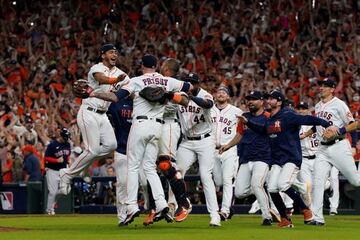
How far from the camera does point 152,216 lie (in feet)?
47.0

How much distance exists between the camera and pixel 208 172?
14.8 meters

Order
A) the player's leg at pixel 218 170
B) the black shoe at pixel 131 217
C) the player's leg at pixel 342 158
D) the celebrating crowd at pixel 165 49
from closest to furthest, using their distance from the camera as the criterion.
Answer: the black shoe at pixel 131 217 < the player's leg at pixel 342 158 < the player's leg at pixel 218 170 < the celebrating crowd at pixel 165 49

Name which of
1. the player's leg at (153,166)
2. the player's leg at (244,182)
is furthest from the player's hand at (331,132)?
the player's leg at (153,166)

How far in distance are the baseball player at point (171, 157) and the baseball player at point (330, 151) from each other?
2.21 meters

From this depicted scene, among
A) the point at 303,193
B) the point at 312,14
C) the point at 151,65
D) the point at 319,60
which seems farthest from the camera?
the point at 312,14

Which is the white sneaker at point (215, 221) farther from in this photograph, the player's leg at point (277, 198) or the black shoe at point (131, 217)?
the black shoe at point (131, 217)

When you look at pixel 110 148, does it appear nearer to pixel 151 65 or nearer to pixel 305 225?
pixel 151 65

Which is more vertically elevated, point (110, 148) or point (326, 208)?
point (110, 148)

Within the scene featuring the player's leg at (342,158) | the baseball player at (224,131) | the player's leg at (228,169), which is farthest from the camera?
the baseball player at (224,131)

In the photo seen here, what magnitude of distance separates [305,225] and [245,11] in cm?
1544

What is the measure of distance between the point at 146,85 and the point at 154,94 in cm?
22

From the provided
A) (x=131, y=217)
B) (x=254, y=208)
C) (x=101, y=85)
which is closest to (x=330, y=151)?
(x=131, y=217)

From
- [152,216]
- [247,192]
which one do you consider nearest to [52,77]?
[247,192]

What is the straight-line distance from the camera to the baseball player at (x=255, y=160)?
15.4 m
